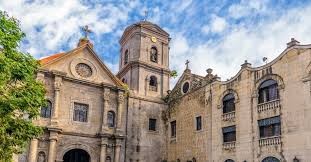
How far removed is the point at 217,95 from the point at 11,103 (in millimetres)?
16296

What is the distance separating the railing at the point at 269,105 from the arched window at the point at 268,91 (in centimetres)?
31

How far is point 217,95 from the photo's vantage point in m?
25.6

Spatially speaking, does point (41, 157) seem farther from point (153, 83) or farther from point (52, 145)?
point (153, 83)

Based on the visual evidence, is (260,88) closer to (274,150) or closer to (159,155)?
(274,150)

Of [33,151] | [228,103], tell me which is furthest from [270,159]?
[33,151]

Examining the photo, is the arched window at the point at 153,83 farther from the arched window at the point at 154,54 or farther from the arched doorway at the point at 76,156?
the arched doorway at the point at 76,156

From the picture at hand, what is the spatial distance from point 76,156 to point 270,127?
14.8m

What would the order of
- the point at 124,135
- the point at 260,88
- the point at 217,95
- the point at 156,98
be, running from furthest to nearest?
1. the point at 156,98
2. the point at 124,135
3. the point at 217,95
4. the point at 260,88

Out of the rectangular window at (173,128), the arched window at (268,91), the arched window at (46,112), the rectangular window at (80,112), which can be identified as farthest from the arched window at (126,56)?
the arched window at (268,91)

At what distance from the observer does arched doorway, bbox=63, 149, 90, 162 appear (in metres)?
27.0

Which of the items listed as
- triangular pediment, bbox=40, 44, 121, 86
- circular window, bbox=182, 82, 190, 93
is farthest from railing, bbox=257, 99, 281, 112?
triangular pediment, bbox=40, 44, 121, 86

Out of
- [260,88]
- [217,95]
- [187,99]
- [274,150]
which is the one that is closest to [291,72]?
[260,88]

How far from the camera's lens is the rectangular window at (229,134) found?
23859 mm

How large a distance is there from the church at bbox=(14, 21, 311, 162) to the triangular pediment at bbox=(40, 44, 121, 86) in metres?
0.08
